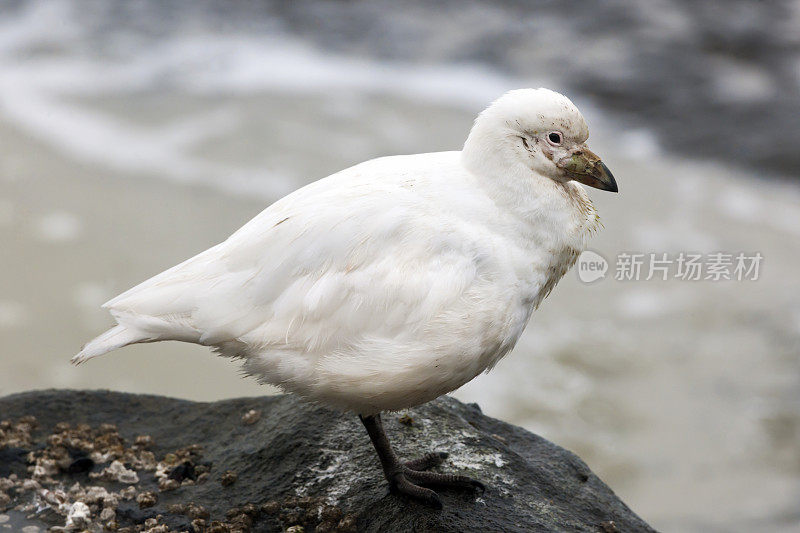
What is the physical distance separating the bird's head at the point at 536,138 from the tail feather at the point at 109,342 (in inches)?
55.8

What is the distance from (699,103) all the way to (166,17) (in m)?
6.10

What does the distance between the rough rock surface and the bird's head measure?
1254 mm

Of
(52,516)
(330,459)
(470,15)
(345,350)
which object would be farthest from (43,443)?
(470,15)

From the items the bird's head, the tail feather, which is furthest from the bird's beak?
the tail feather

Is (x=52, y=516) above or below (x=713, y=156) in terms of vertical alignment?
below

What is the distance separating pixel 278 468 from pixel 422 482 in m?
0.64

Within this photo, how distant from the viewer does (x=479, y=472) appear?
13.0ft

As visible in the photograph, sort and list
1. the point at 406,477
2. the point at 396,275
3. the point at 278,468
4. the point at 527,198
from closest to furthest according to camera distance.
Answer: the point at 396,275 < the point at 527,198 < the point at 406,477 < the point at 278,468

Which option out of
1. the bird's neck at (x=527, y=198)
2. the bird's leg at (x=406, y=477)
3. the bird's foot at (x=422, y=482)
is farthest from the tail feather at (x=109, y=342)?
the bird's neck at (x=527, y=198)

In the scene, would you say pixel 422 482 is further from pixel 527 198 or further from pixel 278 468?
pixel 527 198

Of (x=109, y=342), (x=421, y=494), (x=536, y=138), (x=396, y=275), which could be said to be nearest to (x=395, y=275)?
(x=396, y=275)

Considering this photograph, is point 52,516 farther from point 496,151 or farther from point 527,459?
point 496,151

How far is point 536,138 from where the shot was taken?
3646 millimetres

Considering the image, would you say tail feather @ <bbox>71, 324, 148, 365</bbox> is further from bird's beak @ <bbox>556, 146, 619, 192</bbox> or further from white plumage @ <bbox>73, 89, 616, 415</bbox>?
bird's beak @ <bbox>556, 146, 619, 192</bbox>
